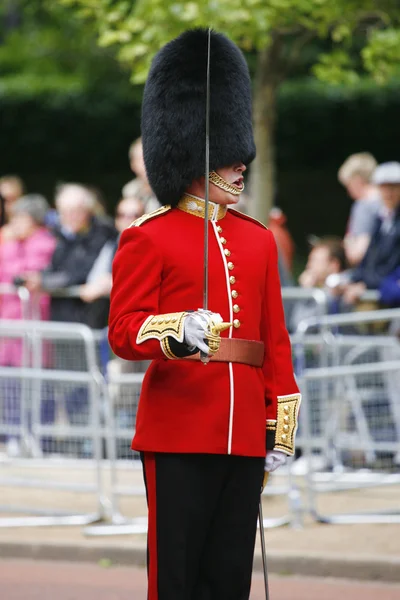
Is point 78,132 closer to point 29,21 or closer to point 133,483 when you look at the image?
point 29,21

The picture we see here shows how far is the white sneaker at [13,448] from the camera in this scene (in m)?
8.29

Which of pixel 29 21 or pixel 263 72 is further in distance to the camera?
pixel 29 21

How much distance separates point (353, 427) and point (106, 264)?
2574 mm

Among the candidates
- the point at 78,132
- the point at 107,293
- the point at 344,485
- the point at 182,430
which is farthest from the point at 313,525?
the point at 78,132

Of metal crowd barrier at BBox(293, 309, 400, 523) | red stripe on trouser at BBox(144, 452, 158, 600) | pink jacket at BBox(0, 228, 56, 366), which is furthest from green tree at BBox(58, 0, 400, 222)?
red stripe on trouser at BBox(144, 452, 158, 600)

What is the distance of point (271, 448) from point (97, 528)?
10.5ft

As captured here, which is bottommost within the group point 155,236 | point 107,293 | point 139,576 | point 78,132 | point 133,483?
point 139,576

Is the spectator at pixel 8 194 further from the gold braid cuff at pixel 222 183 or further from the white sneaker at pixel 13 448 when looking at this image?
the gold braid cuff at pixel 222 183

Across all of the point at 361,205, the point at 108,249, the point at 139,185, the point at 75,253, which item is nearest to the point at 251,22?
the point at 139,185

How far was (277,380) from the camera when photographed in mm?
4434

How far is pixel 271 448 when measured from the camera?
173 inches

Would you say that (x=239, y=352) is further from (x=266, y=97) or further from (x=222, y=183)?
(x=266, y=97)

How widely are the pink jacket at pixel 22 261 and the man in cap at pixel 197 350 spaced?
572 centimetres

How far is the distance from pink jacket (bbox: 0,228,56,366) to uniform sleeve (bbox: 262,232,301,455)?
570 centimetres
